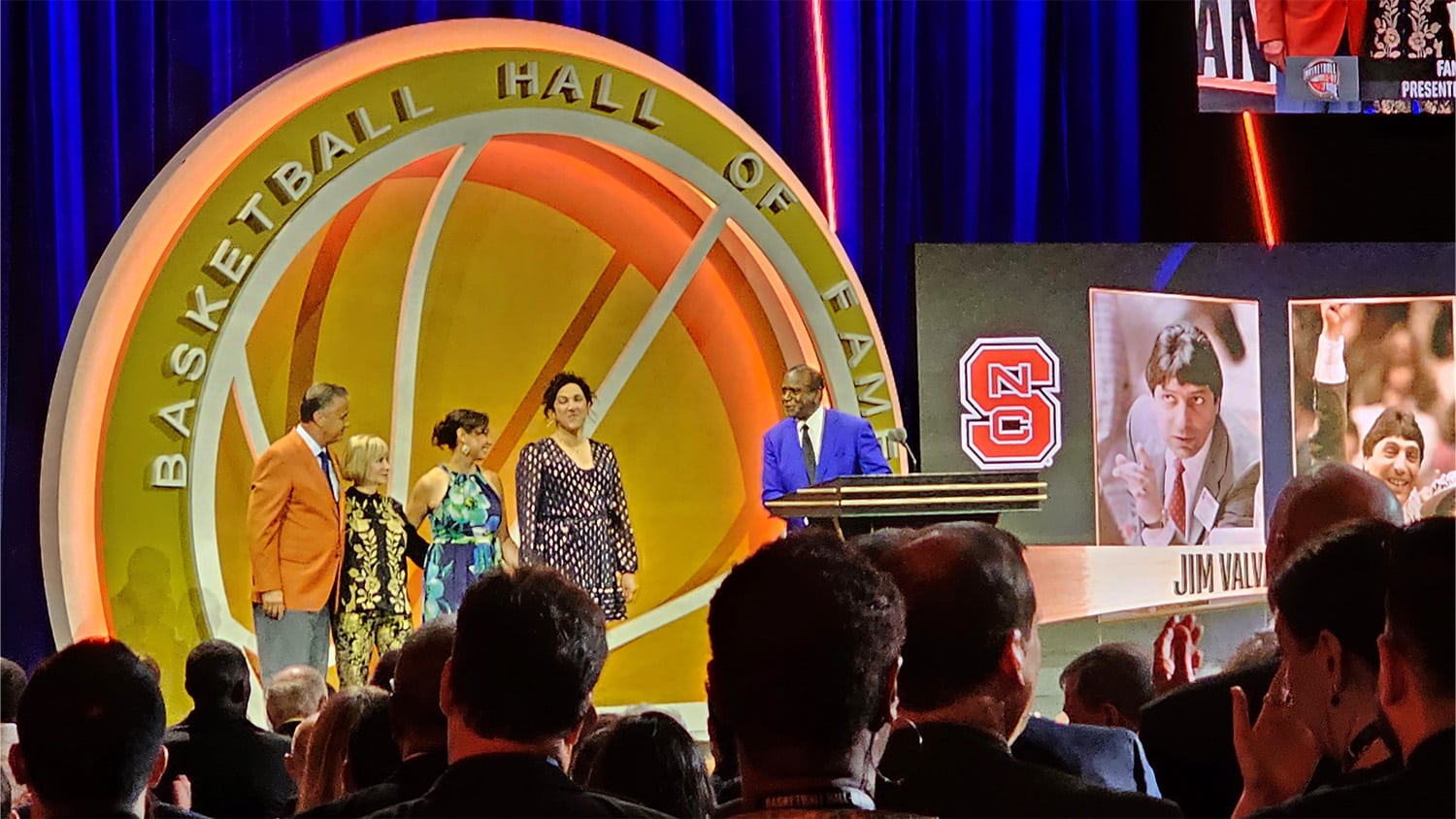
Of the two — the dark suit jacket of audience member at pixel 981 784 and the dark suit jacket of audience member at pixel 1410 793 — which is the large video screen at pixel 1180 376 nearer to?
the dark suit jacket of audience member at pixel 981 784

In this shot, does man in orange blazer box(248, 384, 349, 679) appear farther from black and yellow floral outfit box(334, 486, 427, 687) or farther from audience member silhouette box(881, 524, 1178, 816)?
audience member silhouette box(881, 524, 1178, 816)

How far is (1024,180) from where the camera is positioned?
831 cm

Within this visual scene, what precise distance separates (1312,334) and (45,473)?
5189 mm

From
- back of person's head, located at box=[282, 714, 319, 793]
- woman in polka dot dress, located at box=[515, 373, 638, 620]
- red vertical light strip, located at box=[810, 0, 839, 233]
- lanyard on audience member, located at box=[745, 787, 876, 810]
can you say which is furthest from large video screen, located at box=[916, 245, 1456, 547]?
lanyard on audience member, located at box=[745, 787, 876, 810]

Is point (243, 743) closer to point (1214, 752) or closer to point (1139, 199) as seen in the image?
point (1214, 752)

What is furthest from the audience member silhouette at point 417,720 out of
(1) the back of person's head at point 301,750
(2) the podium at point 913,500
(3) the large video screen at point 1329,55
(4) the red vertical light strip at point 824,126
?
(3) the large video screen at point 1329,55

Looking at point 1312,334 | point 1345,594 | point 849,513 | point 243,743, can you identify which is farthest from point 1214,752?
point 1312,334

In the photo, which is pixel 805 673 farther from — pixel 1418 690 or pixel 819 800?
pixel 1418 690

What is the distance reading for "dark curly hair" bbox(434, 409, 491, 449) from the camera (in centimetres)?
660

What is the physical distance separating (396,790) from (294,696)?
6.76ft

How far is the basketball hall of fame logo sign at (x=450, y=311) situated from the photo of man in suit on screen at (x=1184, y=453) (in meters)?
1.03

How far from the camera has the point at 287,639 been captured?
6.17 meters

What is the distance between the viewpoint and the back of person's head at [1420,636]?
1.67 meters

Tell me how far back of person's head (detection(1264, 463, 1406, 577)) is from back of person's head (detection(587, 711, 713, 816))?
33.6 inches
